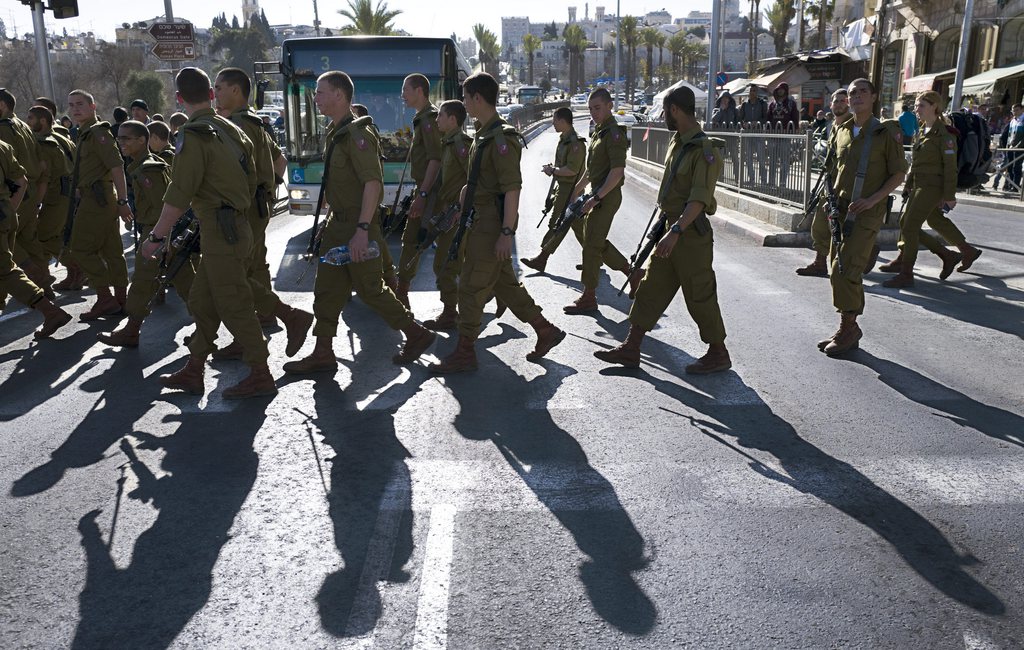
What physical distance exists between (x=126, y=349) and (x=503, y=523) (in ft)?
Answer: 14.0

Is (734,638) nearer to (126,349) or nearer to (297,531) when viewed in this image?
(297,531)

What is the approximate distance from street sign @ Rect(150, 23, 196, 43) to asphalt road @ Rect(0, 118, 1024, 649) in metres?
16.5

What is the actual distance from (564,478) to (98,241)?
5318 mm

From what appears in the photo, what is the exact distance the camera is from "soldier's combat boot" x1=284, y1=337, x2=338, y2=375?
6.05 metres

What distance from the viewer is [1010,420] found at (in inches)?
196

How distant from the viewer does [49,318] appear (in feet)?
23.6

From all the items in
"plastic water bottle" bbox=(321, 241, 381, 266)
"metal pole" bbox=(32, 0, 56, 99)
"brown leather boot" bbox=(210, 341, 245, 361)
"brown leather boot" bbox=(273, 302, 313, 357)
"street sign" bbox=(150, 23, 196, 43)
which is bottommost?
"brown leather boot" bbox=(210, 341, 245, 361)

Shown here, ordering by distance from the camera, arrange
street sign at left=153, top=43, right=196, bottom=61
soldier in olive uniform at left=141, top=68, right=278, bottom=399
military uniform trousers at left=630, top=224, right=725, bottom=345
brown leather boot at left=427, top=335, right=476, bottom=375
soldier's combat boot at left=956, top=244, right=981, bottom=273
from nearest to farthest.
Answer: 1. soldier in olive uniform at left=141, top=68, right=278, bottom=399
2. military uniform trousers at left=630, top=224, right=725, bottom=345
3. brown leather boot at left=427, top=335, right=476, bottom=375
4. soldier's combat boot at left=956, top=244, right=981, bottom=273
5. street sign at left=153, top=43, right=196, bottom=61

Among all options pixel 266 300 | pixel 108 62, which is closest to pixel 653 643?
pixel 266 300

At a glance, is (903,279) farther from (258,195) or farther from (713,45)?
(713,45)

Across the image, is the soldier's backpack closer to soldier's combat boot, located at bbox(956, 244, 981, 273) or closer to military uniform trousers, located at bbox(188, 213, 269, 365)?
soldier's combat boot, located at bbox(956, 244, 981, 273)

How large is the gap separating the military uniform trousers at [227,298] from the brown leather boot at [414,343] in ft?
3.49

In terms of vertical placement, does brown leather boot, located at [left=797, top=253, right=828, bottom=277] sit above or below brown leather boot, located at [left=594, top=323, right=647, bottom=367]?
below

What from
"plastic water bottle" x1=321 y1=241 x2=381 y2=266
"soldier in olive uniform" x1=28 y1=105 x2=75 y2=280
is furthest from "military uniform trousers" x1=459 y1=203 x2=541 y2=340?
"soldier in olive uniform" x1=28 y1=105 x2=75 y2=280
